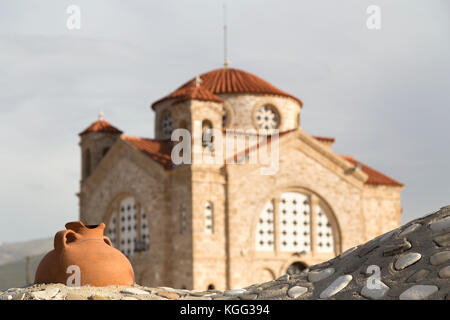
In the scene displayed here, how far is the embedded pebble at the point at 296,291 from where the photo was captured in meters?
10.6

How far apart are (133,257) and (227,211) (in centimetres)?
504

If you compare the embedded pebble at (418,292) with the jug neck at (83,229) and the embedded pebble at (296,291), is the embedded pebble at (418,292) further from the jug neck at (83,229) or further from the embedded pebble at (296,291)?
the jug neck at (83,229)

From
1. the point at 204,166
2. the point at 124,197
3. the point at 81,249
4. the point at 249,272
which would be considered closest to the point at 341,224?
the point at 249,272

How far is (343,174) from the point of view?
32344 millimetres

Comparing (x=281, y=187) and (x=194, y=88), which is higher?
(x=194, y=88)

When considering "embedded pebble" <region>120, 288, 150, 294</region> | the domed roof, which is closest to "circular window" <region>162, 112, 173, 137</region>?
the domed roof

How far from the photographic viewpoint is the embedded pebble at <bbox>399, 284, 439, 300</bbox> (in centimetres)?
938

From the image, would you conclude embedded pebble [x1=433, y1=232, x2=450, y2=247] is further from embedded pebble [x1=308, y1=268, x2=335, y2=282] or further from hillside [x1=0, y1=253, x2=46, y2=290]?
hillside [x1=0, y1=253, x2=46, y2=290]

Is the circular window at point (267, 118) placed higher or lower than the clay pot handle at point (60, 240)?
higher

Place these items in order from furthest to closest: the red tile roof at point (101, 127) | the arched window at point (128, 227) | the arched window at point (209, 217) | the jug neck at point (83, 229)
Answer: the red tile roof at point (101, 127)
the arched window at point (128, 227)
the arched window at point (209, 217)
the jug neck at point (83, 229)

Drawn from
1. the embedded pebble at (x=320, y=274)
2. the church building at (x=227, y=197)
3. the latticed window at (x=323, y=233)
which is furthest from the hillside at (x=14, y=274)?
the embedded pebble at (x=320, y=274)

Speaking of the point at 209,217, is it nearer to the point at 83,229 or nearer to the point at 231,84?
the point at 231,84

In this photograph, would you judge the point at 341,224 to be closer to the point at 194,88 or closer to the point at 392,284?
the point at 194,88

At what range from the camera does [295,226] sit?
30797 millimetres
